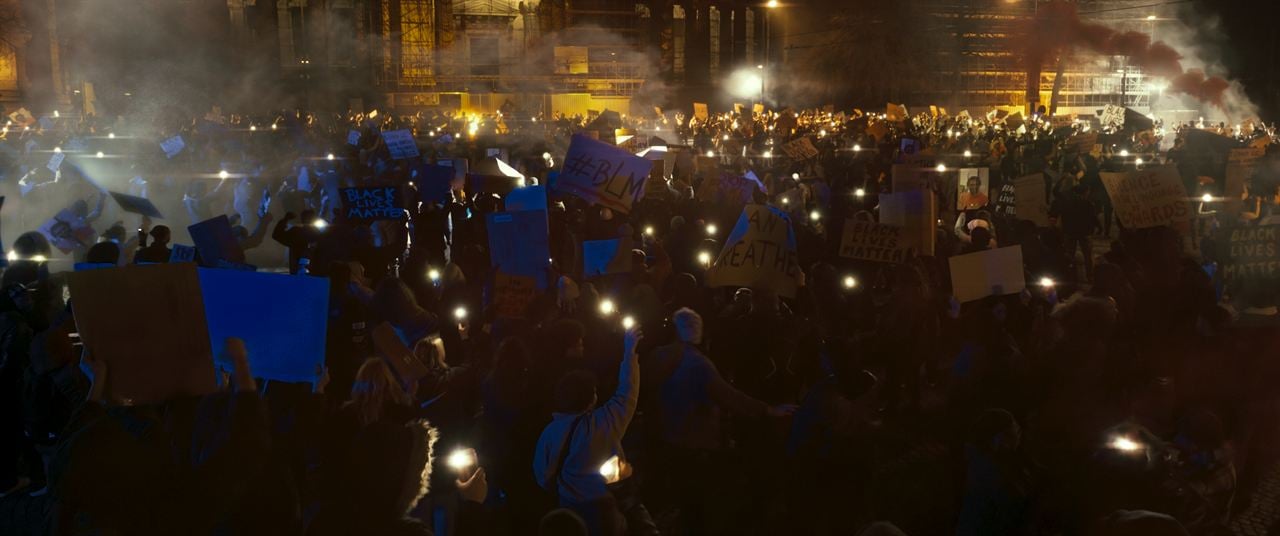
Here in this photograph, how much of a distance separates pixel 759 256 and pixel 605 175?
2.83m

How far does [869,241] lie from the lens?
8.26m

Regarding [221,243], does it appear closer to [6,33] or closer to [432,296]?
[432,296]

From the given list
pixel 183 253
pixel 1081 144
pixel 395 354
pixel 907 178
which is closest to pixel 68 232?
pixel 183 253

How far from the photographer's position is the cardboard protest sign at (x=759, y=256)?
269 inches

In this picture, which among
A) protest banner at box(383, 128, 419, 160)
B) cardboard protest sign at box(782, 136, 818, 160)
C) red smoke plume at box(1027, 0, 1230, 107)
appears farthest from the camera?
red smoke plume at box(1027, 0, 1230, 107)

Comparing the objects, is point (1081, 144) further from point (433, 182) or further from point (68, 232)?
point (68, 232)

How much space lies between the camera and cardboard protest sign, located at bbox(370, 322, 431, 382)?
192 inches

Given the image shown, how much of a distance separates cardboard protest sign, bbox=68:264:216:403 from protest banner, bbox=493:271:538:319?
8.93 ft

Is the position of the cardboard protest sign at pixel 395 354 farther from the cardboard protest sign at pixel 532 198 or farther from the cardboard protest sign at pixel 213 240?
the cardboard protest sign at pixel 532 198

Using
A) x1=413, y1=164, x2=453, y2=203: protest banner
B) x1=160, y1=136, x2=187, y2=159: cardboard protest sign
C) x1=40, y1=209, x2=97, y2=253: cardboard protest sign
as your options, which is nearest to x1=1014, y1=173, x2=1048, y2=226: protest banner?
x1=413, y1=164, x2=453, y2=203: protest banner

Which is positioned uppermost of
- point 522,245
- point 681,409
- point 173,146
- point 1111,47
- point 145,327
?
point 1111,47

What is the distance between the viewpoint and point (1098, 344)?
508 cm

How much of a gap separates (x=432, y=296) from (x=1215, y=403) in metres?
5.03

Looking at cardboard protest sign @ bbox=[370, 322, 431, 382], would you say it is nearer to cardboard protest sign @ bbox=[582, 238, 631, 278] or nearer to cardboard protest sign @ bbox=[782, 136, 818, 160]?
cardboard protest sign @ bbox=[582, 238, 631, 278]
